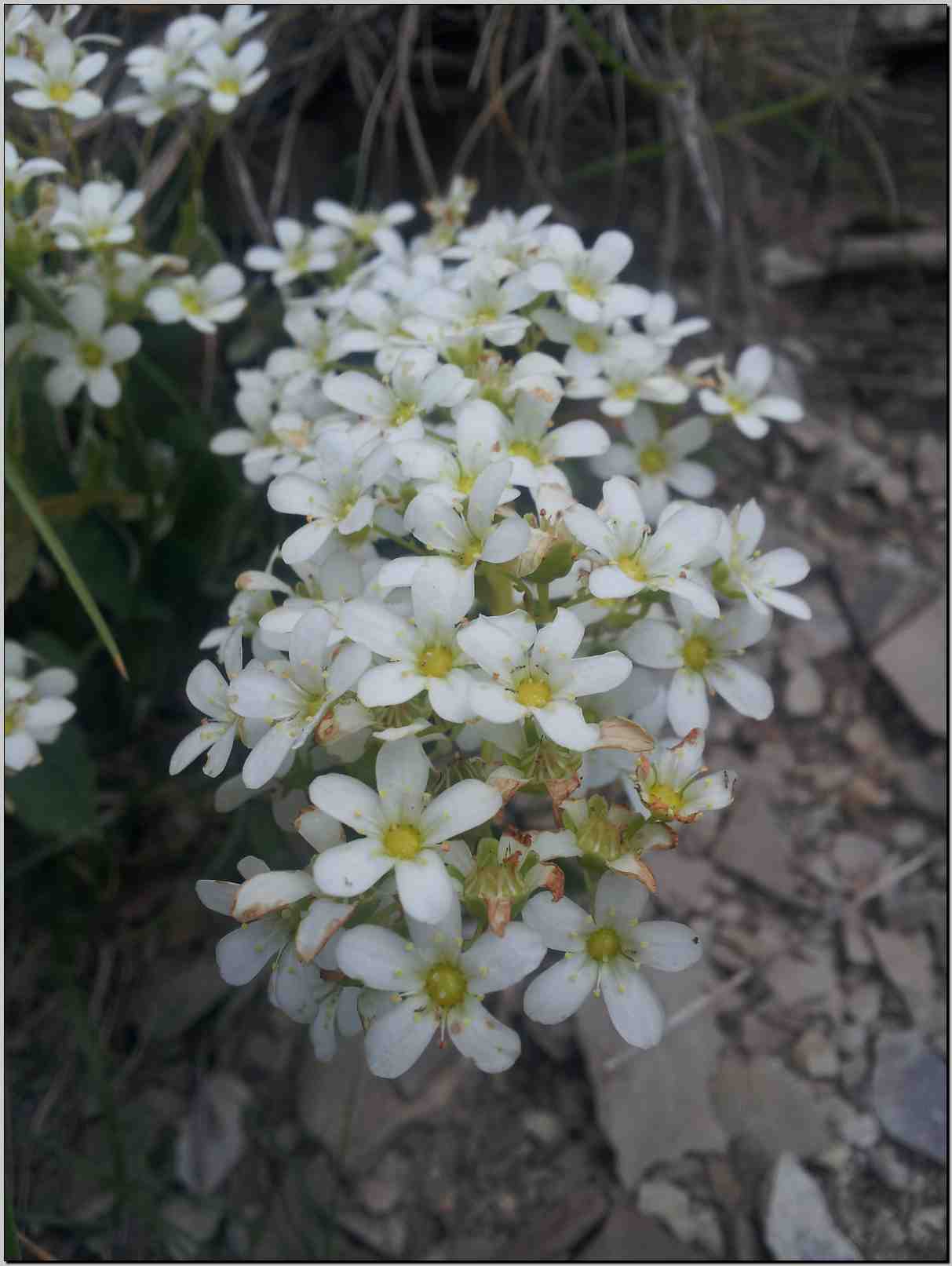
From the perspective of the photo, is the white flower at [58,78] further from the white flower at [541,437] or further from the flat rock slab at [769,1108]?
the flat rock slab at [769,1108]

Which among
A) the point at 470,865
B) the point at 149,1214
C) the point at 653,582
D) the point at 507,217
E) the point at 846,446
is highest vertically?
the point at 507,217

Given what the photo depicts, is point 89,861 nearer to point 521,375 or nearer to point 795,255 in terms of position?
point 521,375

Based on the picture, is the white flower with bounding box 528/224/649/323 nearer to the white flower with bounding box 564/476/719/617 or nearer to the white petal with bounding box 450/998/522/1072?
the white flower with bounding box 564/476/719/617

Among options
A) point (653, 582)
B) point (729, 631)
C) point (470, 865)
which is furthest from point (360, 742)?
point (729, 631)

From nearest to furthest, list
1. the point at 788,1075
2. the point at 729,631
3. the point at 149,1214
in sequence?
the point at 729,631, the point at 149,1214, the point at 788,1075

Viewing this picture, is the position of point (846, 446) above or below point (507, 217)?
below

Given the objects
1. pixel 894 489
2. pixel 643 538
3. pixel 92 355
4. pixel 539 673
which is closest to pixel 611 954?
pixel 539 673

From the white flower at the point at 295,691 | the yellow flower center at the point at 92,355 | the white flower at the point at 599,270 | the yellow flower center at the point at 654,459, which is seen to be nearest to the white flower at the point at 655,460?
the yellow flower center at the point at 654,459
